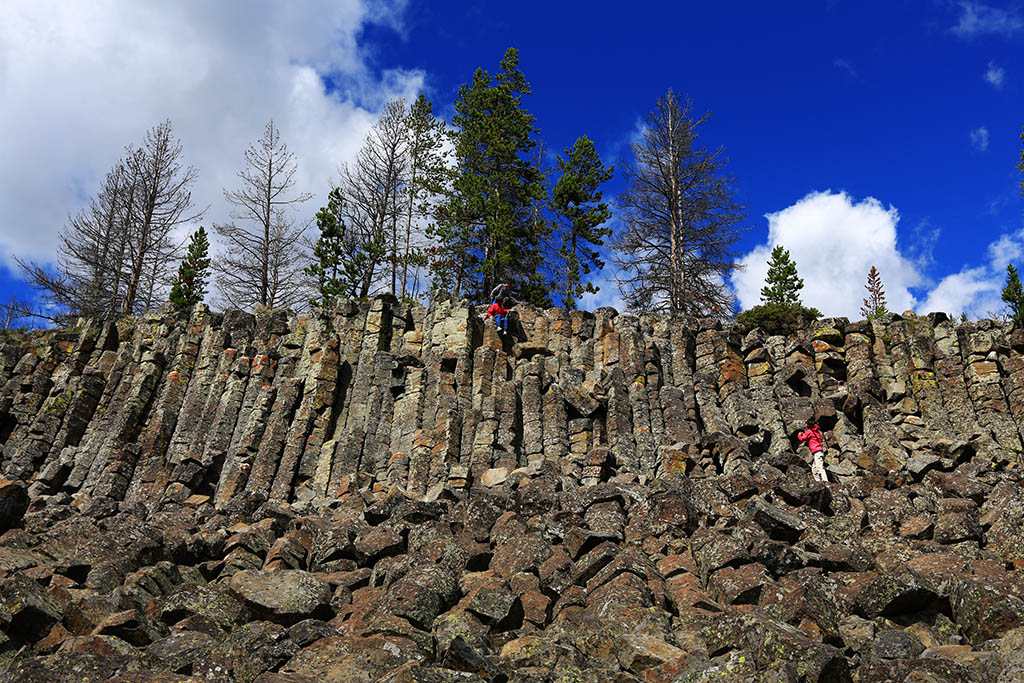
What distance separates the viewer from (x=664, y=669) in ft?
35.1

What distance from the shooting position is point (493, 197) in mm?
46594

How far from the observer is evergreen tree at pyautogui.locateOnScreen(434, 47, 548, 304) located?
45594 mm

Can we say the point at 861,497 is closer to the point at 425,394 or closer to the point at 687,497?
the point at 687,497

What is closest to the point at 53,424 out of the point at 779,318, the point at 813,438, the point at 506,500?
the point at 506,500

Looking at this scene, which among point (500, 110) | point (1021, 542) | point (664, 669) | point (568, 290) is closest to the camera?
point (664, 669)

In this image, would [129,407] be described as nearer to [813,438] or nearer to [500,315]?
[500,315]

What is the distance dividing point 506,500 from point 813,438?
10506mm

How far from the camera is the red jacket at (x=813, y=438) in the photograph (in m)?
23.7

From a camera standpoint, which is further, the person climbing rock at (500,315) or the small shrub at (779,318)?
the small shrub at (779,318)

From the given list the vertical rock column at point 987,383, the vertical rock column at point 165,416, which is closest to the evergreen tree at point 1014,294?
the vertical rock column at point 987,383

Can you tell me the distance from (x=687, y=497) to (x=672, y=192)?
104ft

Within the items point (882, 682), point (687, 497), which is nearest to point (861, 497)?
point (687, 497)

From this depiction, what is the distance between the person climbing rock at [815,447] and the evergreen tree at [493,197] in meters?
21.7

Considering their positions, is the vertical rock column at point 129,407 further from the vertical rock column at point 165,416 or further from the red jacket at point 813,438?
the red jacket at point 813,438
